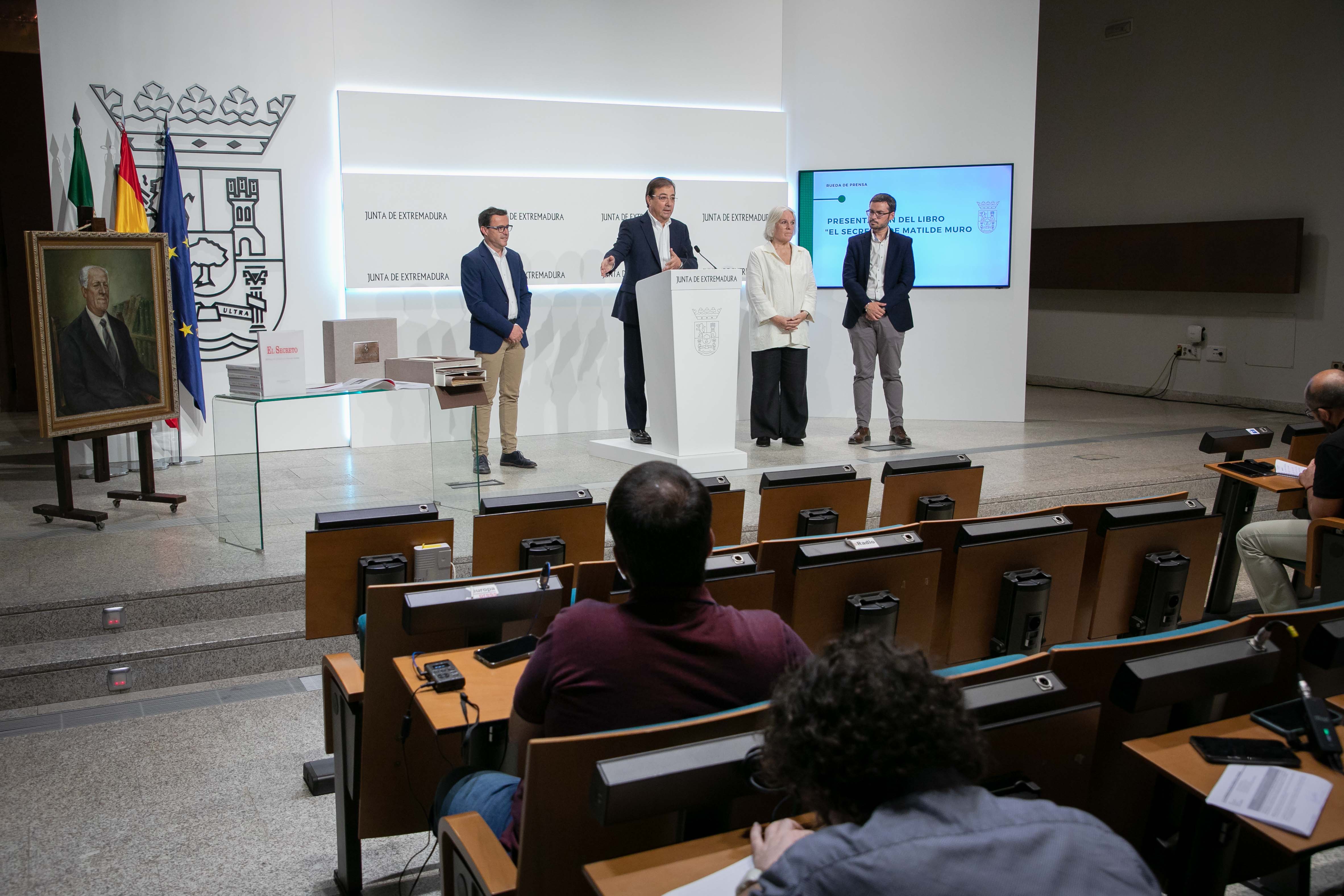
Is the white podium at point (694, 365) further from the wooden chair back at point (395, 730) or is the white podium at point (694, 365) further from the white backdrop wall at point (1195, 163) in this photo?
the white backdrop wall at point (1195, 163)

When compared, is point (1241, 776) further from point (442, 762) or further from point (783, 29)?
point (783, 29)

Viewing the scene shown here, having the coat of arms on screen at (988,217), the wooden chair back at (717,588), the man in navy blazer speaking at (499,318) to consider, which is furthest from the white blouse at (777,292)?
the wooden chair back at (717,588)

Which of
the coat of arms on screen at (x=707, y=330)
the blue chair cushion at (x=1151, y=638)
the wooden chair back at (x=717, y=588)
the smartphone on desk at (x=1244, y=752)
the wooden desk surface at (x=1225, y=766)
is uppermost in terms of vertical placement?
the coat of arms on screen at (x=707, y=330)

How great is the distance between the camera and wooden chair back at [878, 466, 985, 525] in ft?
12.9

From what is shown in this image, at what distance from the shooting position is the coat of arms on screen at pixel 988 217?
26.2ft

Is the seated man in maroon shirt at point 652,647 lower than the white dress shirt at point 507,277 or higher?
lower

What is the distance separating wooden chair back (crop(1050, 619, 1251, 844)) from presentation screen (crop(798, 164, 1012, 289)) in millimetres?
6175

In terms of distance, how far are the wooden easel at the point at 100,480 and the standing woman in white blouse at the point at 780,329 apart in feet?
11.6

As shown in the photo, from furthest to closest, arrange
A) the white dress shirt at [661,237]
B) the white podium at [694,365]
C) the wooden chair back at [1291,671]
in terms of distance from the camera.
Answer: the white dress shirt at [661,237] → the white podium at [694,365] → the wooden chair back at [1291,671]

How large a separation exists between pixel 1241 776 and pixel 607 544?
3.57 m

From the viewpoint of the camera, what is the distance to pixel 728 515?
373cm

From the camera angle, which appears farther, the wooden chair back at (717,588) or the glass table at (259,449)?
the glass table at (259,449)

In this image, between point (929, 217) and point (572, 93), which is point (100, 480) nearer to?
point (572, 93)

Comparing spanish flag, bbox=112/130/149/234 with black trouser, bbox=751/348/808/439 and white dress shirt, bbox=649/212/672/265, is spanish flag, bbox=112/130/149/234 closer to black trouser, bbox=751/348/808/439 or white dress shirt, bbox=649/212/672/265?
white dress shirt, bbox=649/212/672/265
